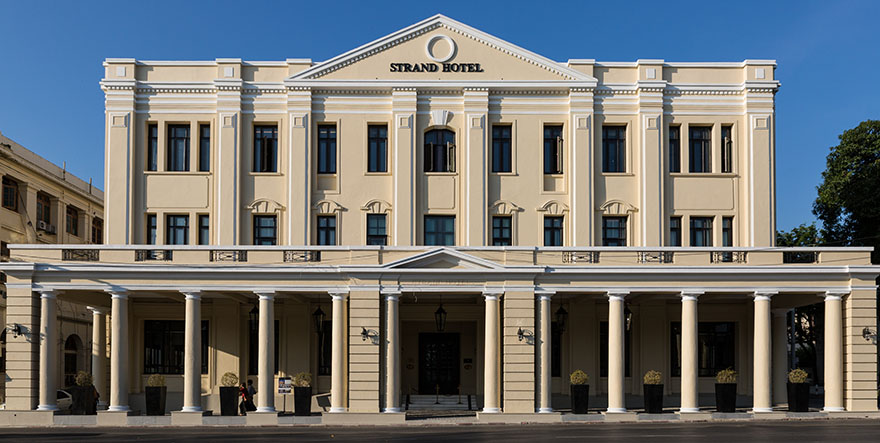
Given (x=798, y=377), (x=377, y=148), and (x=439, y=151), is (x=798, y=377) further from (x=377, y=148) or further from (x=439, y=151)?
(x=377, y=148)

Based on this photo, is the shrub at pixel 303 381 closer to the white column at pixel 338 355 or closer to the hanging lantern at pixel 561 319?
the white column at pixel 338 355

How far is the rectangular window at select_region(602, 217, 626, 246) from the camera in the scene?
128ft

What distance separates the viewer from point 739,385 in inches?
1577

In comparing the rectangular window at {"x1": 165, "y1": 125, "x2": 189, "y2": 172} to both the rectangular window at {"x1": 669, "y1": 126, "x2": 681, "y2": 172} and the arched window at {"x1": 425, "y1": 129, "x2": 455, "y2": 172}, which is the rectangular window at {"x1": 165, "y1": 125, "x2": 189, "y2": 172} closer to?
the arched window at {"x1": 425, "y1": 129, "x2": 455, "y2": 172}

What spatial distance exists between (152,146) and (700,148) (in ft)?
78.3

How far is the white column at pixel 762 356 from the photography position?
3356 cm

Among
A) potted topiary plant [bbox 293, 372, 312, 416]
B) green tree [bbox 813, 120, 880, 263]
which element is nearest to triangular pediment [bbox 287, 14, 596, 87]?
potted topiary plant [bbox 293, 372, 312, 416]

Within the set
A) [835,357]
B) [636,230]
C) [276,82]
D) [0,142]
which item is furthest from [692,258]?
[0,142]

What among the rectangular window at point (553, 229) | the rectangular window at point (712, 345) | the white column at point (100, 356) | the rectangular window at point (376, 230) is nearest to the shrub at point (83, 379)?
the white column at point (100, 356)

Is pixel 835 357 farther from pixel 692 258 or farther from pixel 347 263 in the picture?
pixel 347 263

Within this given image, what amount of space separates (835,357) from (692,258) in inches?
248

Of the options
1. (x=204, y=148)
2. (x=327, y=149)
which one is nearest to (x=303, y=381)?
(x=327, y=149)

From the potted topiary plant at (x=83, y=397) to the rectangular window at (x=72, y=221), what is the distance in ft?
91.4

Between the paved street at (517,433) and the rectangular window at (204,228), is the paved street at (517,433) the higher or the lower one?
the lower one
